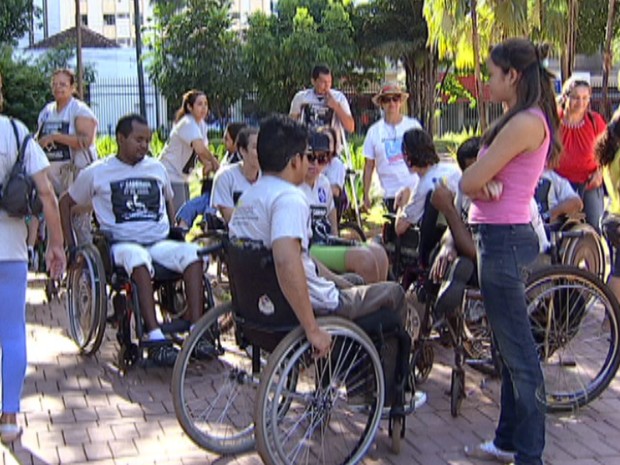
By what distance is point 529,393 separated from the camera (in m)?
3.98

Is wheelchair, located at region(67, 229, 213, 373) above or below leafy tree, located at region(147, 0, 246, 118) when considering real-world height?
below

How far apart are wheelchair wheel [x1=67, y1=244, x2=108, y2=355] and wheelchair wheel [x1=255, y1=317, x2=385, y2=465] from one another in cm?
182

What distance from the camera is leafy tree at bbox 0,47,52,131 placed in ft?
78.4

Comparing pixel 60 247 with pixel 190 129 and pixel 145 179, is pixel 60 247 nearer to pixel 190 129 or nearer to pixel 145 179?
pixel 145 179

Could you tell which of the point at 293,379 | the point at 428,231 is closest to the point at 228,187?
the point at 428,231

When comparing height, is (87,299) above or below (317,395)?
above

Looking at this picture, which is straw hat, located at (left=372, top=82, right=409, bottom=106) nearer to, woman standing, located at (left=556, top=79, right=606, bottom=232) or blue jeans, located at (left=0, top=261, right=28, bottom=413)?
woman standing, located at (left=556, top=79, right=606, bottom=232)

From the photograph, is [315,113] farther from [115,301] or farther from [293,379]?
[293,379]

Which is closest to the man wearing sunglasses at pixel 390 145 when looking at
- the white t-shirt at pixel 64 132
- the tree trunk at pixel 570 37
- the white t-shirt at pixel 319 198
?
the white t-shirt at pixel 319 198

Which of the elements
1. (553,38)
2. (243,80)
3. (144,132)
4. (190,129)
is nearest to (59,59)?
(243,80)

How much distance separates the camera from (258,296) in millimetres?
4027

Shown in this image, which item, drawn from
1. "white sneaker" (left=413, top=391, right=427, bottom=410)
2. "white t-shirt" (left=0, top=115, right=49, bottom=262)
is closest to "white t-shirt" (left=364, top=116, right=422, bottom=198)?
"white sneaker" (left=413, top=391, right=427, bottom=410)

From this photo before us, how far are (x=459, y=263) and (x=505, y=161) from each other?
3.70ft

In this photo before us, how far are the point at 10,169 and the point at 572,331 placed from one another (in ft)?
9.96
